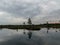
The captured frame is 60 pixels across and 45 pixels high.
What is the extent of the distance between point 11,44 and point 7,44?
3.65 feet

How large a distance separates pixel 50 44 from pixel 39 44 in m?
2.84

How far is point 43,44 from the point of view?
1299 inches

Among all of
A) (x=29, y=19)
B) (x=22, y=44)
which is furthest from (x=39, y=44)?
(x=29, y=19)

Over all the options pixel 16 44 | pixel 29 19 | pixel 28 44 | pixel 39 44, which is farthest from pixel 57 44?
pixel 29 19

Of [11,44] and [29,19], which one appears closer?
[11,44]

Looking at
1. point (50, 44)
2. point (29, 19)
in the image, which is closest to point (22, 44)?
point (50, 44)

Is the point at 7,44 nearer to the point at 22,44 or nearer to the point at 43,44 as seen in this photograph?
the point at 22,44

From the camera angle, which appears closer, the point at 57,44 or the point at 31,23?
the point at 57,44

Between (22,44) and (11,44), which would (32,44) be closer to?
(22,44)

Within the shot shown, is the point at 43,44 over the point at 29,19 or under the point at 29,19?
under

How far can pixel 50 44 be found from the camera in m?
32.3

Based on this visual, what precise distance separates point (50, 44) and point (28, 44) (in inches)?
225

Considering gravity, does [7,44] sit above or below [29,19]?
below

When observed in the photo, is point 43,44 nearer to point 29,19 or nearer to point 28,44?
point 28,44
